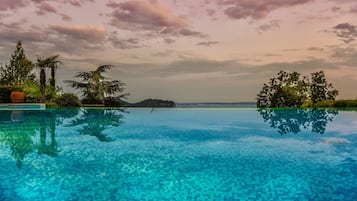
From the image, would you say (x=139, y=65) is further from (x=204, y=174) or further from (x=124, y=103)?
(x=204, y=174)

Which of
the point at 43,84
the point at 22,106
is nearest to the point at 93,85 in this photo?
the point at 43,84

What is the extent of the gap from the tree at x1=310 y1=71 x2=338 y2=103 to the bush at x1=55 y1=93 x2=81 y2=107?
51.8 feet

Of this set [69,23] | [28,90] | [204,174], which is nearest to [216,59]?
[69,23]

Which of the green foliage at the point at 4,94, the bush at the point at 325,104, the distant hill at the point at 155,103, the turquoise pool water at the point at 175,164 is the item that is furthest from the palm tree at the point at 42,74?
the bush at the point at 325,104

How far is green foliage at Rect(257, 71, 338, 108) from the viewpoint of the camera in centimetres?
2217

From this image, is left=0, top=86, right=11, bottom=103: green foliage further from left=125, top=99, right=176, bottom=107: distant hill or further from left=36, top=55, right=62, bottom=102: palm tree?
left=125, top=99, right=176, bottom=107: distant hill

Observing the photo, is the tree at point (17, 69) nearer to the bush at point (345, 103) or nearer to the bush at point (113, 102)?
the bush at point (113, 102)

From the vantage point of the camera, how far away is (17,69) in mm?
25312

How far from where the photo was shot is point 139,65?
24.0 meters

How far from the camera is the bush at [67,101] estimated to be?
70.8ft

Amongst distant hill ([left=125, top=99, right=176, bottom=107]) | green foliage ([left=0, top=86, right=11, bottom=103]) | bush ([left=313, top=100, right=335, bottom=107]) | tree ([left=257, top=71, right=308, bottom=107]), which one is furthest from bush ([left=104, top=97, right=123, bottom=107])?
bush ([left=313, top=100, right=335, bottom=107])

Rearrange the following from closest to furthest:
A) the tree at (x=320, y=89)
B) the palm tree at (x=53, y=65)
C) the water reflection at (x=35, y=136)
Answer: the water reflection at (x=35, y=136) < the palm tree at (x=53, y=65) < the tree at (x=320, y=89)

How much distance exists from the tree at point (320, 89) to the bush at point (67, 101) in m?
15.8

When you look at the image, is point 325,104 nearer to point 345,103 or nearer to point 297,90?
point 345,103
